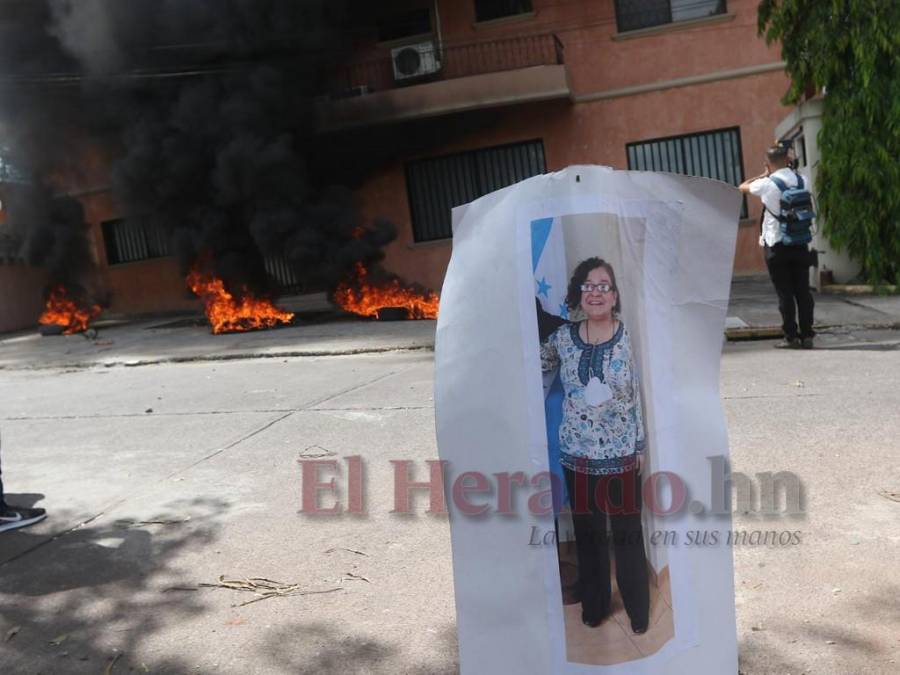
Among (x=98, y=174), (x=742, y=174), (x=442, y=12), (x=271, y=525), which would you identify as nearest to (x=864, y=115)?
(x=742, y=174)

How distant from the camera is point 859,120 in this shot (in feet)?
33.7

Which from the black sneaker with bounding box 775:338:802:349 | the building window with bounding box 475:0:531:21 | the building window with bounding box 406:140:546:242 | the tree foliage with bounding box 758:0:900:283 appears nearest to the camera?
the black sneaker with bounding box 775:338:802:349

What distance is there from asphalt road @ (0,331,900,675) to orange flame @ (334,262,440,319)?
6924 millimetres

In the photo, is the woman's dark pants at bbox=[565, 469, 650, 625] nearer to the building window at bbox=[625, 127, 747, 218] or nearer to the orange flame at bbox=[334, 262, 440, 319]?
the orange flame at bbox=[334, 262, 440, 319]

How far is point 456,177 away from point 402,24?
322cm

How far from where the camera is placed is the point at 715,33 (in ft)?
46.4

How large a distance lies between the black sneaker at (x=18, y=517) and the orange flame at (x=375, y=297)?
9.23m

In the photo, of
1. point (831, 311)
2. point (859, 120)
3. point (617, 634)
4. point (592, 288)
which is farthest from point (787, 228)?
point (617, 634)

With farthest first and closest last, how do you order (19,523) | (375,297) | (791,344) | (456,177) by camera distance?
(456,177) → (375,297) → (791,344) → (19,523)

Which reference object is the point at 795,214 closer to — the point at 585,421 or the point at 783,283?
the point at 783,283

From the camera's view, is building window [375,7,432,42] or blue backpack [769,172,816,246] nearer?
blue backpack [769,172,816,246]

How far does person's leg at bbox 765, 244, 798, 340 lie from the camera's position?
6.92 m

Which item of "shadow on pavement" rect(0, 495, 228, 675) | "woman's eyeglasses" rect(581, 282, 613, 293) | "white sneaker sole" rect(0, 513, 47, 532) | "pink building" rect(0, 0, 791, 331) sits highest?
"pink building" rect(0, 0, 791, 331)

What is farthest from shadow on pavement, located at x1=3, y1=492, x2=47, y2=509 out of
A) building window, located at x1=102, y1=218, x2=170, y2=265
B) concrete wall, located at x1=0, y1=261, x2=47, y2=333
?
concrete wall, located at x1=0, y1=261, x2=47, y2=333
